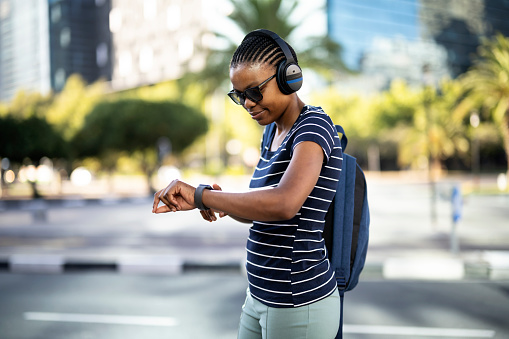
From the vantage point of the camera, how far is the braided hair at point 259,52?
4.42 ft

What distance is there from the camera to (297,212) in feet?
4.16

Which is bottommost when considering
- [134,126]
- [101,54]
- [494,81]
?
[134,126]

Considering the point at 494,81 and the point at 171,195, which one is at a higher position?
the point at 494,81

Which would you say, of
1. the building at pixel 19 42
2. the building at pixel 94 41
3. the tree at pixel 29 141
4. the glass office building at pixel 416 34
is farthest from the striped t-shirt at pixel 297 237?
the building at pixel 19 42

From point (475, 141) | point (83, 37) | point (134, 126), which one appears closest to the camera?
point (134, 126)

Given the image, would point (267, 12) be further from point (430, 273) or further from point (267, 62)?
point (267, 62)

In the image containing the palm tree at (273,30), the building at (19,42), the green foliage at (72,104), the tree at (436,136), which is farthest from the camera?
the building at (19,42)

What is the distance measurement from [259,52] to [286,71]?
0.09 m

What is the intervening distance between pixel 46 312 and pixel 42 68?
253 ft

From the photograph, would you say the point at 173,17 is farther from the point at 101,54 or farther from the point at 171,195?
the point at 171,195

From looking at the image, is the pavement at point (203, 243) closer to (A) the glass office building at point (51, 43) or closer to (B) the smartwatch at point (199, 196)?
(B) the smartwatch at point (199, 196)

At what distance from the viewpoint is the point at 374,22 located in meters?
61.7

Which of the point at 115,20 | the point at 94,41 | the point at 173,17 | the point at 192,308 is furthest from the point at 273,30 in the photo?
the point at 94,41

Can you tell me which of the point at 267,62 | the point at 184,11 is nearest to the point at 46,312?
the point at 267,62
